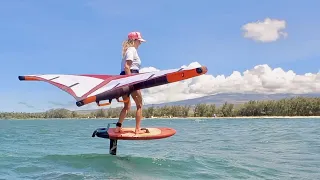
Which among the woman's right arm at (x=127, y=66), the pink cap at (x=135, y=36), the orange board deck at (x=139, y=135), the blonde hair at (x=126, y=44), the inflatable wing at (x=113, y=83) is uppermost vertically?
the pink cap at (x=135, y=36)

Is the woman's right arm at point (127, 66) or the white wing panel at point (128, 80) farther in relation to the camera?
the woman's right arm at point (127, 66)

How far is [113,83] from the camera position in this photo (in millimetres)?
7637

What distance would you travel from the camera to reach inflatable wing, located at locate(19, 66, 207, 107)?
21.8 feet

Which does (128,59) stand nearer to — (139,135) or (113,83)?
(113,83)

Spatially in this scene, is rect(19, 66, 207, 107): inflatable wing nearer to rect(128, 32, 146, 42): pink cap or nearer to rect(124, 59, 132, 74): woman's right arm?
rect(124, 59, 132, 74): woman's right arm

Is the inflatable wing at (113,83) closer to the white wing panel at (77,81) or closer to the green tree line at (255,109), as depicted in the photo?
the white wing panel at (77,81)

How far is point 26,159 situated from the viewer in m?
10.1

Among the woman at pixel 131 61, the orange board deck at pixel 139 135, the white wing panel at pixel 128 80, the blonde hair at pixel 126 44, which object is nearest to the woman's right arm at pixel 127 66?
the woman at pixel 131 61

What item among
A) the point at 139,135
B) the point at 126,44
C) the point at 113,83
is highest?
the point at 126,44

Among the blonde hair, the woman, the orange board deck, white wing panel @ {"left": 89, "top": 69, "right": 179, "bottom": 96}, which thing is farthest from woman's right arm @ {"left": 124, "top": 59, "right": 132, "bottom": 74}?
the orange board deck

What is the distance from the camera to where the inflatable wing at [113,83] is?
21.8 feet

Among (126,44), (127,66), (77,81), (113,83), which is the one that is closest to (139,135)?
(127,66)

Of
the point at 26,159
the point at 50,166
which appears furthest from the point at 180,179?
the point at 26,159

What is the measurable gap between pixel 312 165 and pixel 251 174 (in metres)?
1.95
